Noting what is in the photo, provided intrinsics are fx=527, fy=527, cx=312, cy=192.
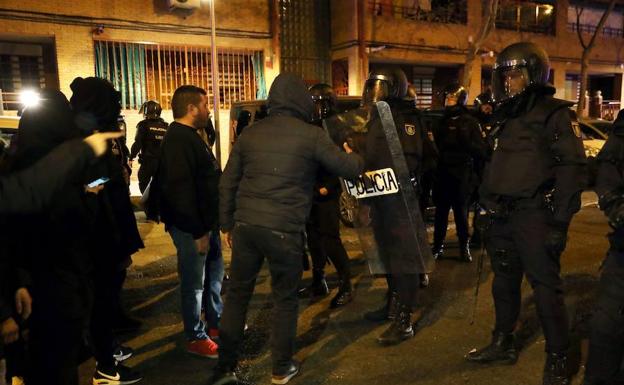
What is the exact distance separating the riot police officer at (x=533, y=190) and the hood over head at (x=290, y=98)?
130 centimetres

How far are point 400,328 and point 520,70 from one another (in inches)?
80.5

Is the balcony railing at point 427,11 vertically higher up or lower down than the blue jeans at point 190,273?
higher up

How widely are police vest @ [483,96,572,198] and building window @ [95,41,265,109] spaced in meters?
11.2

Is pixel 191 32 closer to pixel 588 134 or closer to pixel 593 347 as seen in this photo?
pixel 588 134

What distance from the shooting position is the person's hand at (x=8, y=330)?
2.15 m

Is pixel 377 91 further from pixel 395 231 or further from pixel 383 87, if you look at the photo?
pixel 395 231

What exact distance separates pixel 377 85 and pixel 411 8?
14.2 m

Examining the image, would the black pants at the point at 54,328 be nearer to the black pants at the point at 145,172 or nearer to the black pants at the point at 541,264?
the black pants at the point at 541,264

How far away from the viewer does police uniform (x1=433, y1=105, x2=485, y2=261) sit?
19.5 feet

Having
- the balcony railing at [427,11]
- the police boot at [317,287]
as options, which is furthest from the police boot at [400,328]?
the balcony railing at [427,11]

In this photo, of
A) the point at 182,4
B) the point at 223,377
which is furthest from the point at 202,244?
the point at 182,4

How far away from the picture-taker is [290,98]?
3.24 meters

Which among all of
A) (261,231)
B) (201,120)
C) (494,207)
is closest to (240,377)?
(261,231)

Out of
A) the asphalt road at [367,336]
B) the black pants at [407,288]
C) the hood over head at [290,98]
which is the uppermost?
the hood over head at [290,98]
